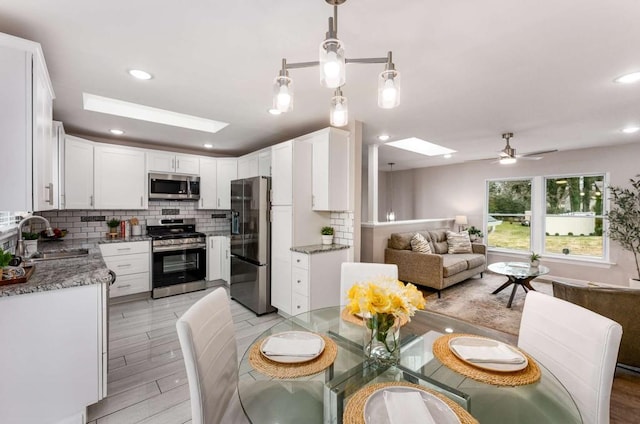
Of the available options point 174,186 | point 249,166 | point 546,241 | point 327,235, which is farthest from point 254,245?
A: point 546,241

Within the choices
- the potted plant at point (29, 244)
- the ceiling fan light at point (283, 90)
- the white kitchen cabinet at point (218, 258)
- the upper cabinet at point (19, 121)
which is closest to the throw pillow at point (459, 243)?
the white kitchen cabinet at point (218, 258)

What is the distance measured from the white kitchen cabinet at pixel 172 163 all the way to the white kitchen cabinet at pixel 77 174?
2.38ft

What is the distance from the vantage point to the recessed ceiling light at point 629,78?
7.10 feet

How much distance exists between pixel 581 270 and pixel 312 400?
601 cm

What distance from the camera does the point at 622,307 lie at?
215cm

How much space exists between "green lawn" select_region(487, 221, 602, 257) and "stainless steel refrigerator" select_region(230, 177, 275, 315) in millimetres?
5048

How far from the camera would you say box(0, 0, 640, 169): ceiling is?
4.85ft

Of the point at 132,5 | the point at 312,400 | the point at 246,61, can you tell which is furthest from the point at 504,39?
the point at 312,400

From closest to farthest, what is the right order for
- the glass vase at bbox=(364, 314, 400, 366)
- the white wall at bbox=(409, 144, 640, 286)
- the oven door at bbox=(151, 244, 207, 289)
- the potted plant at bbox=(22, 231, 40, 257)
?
1. the glass vase at bbox=(364, 314, 400, 366)
2. the potted plant at bbox=(22, 231, 40, 257)
3. the oven door at bbox=(151, 244, 207, 289)
4. the white wall at bbox=(409, 144, 640, 286)

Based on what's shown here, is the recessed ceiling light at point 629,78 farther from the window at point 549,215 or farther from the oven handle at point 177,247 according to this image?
the oven handle at point 177,247

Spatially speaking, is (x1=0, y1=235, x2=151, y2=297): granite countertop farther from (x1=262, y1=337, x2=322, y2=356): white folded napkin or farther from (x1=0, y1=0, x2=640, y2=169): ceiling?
(x1=0, y1=0, x2=640, y2=169): ceiling

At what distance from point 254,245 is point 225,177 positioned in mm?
1905

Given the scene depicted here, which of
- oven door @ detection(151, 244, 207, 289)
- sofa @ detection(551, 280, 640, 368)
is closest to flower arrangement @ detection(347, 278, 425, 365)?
sofa @ detection(551, 280, 640, 368)

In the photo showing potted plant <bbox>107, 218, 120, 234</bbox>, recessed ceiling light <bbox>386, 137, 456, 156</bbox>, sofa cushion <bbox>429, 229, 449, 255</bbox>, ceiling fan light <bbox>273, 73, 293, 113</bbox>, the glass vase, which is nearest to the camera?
the glass vase
